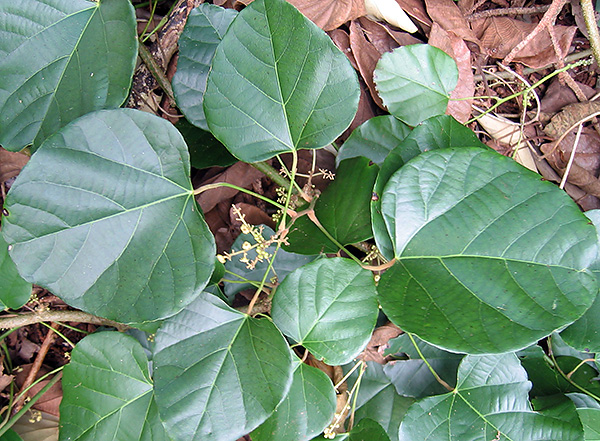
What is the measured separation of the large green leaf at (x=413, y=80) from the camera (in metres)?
1.09

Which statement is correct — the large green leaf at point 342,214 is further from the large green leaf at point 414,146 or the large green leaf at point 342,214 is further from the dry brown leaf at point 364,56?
the dry brown leaf at point 364,56

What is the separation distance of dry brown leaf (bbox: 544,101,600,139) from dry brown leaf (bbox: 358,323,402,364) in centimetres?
75

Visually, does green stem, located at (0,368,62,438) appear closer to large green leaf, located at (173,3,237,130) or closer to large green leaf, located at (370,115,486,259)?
large green leaf, located at (173,3,237,130)

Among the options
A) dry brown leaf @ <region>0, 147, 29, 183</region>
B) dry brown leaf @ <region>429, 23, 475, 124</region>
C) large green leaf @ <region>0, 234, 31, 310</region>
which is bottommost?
large green leaf @ <region>0, 234, 31, 310</region>

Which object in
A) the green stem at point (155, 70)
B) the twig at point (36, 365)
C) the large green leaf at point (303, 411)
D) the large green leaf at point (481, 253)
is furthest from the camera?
the twig at point (36, 365)

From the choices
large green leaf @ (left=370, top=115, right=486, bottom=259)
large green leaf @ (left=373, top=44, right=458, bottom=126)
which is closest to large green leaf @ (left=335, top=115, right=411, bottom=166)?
large green leaf @ (left=373, top=44, right=458, bottom=126)

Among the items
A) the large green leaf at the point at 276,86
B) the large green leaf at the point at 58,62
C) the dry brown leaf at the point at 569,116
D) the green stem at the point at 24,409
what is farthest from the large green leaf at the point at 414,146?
the green stem at the point at 24,409

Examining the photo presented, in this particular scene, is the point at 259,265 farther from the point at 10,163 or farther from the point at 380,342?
the point at 10,163

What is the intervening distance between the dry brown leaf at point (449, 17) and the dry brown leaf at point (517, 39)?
0.24 feet

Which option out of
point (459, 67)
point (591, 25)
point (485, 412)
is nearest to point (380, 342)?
point (485, 412)

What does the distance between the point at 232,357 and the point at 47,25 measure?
816 millimetres

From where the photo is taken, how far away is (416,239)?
87 cm

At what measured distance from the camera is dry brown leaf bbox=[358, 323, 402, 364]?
44.6 inches

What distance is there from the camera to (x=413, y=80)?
3.60 feet
